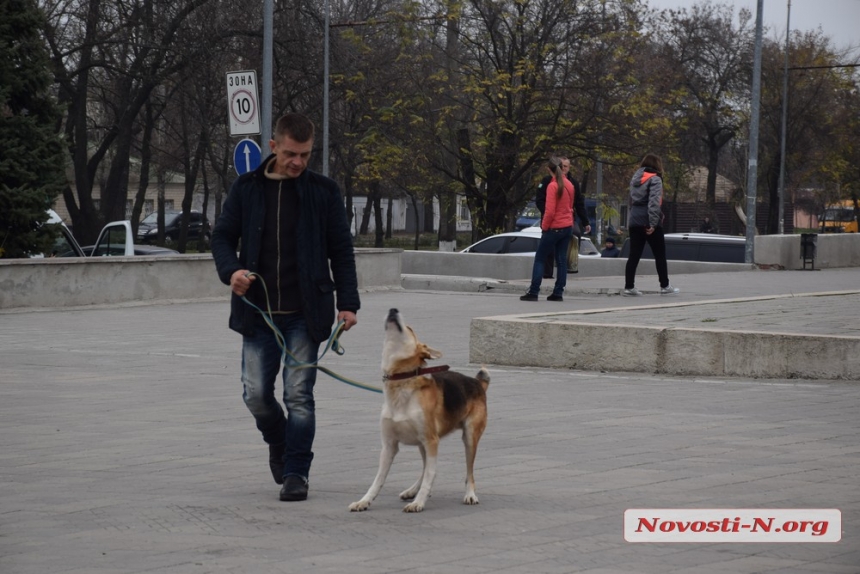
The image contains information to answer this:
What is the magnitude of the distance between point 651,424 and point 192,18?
27.3 m

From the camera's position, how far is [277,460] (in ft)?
21.6

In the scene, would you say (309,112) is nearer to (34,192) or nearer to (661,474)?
(34,192)

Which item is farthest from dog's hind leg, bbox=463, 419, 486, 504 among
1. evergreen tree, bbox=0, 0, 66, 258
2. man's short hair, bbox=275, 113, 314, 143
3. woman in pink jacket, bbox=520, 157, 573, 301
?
evergreen tree, bbox=0, 0, 66, 258

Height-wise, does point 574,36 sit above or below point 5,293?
above

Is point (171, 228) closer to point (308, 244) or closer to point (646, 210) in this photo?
point (646, 210)

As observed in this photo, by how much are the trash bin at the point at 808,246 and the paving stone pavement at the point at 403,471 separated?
1323 centimetres

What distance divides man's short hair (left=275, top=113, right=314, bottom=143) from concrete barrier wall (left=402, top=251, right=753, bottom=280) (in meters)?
20.4

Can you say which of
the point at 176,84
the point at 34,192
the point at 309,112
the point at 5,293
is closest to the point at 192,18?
the point at 176,84

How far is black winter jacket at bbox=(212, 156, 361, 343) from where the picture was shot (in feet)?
20.6

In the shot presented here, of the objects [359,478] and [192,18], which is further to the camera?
[192,18]

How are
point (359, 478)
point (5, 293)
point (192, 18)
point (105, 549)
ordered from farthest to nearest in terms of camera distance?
point (192, 18) → point (5, 293) → point (359, 478) → point (105, 549)

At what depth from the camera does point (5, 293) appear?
675 inches

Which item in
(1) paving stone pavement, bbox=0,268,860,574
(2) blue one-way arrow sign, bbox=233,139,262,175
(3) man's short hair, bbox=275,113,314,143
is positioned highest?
(2) blue one-way arrow sign, bbox=233,139,262,175

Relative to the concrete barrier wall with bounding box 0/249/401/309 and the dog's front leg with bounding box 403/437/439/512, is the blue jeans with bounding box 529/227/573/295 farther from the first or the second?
the dog's front leg with bounding box 403/437/439/512
